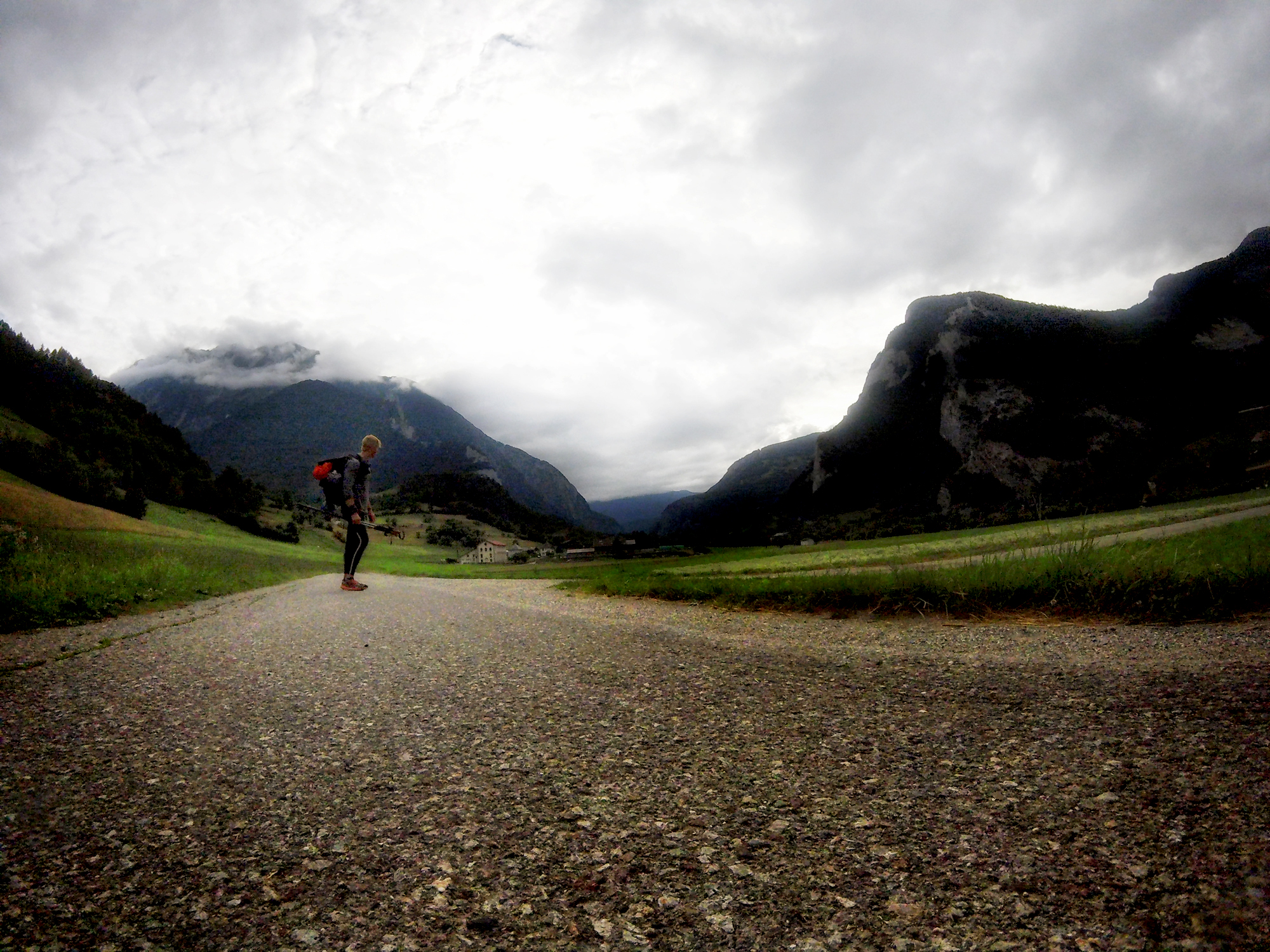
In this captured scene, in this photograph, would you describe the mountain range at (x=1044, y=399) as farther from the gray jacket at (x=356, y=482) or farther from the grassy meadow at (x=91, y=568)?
the grassy meadow at (x=91, y=568)

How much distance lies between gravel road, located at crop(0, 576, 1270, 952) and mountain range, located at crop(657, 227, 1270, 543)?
88.5 meters

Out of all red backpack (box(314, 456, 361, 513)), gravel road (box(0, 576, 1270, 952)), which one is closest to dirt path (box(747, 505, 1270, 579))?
gravel road (box(0, 576, 1270, 952))

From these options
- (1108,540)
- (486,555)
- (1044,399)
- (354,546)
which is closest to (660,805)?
(354,546)

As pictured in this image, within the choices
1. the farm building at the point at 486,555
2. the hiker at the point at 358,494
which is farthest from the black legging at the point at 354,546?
the farm building at the point at 486,555

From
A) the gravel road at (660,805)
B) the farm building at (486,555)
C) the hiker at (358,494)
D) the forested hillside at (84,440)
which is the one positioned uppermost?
the forested hillside at (84,440)

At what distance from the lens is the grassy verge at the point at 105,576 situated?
8062 mm

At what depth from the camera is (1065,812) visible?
6.57 ft

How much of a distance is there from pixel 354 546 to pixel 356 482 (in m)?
2.18

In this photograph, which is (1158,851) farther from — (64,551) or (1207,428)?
(1207,428)

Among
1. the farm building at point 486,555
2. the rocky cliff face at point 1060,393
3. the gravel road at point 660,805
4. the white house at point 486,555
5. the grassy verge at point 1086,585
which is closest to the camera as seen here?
the gravel road at point 660,805

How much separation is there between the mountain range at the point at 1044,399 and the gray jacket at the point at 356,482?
8667 cm

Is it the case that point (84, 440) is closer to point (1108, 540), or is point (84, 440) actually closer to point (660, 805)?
point (660, 805)

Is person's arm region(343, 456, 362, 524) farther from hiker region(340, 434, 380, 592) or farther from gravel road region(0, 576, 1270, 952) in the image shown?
gravel road region(0, 576, 1270, 952)

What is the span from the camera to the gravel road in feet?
5.13
